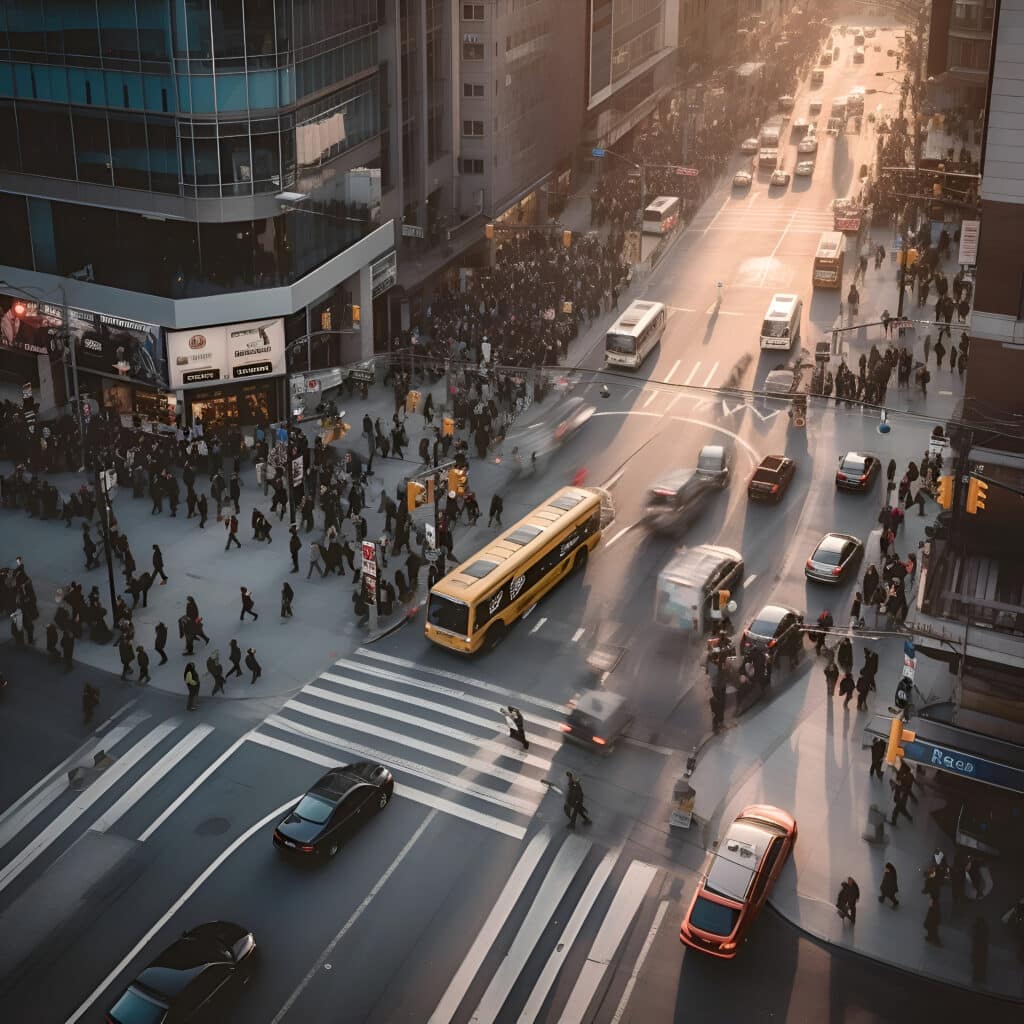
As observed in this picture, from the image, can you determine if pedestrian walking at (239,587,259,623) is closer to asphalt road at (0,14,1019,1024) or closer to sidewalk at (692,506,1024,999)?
asphalt road at (0,14,1019,1024)

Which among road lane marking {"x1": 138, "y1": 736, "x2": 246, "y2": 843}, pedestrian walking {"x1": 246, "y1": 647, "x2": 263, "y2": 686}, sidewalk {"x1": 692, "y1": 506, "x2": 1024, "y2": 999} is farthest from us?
pedestrian walking {"x1": 246, "y1": 647, "x2": 263, "y2": 686}

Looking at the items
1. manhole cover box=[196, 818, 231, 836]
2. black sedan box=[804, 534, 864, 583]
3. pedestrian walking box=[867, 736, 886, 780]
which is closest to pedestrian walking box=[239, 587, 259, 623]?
manhole cover box=[196, 818, 231, 836]

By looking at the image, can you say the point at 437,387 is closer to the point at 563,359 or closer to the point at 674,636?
the point at 563,359

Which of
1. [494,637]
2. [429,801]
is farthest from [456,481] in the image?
[429,801]

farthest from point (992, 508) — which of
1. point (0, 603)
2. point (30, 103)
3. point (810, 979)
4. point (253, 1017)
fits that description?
point (30, 103)

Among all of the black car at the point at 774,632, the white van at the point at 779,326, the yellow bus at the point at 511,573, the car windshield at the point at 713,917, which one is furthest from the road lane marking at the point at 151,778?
the white van at the point at 779,326

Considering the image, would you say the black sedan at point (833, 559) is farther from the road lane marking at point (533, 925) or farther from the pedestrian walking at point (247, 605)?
the pedestrian walking at point (247, 605)
